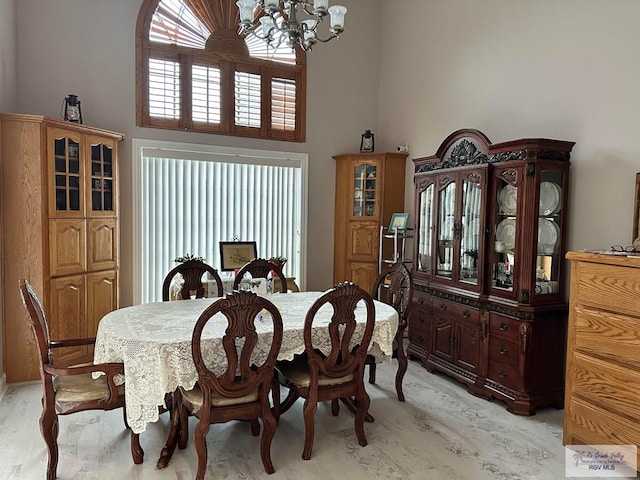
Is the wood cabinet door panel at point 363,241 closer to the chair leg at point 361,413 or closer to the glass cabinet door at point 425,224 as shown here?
the glass cabinet door at point 425,224

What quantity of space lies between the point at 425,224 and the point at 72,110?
3.63 metres

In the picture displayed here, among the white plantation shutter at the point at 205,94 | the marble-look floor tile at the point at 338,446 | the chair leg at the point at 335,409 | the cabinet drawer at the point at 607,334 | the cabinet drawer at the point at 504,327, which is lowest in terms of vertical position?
the marble-look floor tile at the point at 338,446

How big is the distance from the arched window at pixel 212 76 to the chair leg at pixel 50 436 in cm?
326

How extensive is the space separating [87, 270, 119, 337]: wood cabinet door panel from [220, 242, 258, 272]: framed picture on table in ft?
3.73

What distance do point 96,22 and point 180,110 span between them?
1.14m

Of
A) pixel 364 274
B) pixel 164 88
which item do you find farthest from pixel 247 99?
pixel 364 274

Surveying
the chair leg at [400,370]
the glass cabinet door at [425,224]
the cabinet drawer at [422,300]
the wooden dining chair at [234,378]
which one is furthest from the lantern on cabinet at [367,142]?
the wooden dining chair at [234,378]

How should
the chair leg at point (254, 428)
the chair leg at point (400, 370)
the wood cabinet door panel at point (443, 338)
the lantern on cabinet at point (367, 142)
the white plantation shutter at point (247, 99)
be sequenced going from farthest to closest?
the lantern on cabinet at point (367, 142), the white plantation shutter at point (247, 99), the wood cabinet door panel at point (443, 338), the chair leg at point (400, 370), the chair leg at point (254, 428)

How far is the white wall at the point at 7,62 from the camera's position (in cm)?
374

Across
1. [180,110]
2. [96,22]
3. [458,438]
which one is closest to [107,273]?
[180,110]

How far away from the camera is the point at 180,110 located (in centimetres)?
502

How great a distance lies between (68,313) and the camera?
4.07m

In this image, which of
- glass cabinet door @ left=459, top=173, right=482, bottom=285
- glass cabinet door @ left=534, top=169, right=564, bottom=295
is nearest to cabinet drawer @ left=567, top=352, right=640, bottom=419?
glass cabinet door @ left=534, top=169, right=564, bottom=295

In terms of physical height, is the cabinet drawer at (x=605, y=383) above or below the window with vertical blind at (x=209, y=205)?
below
